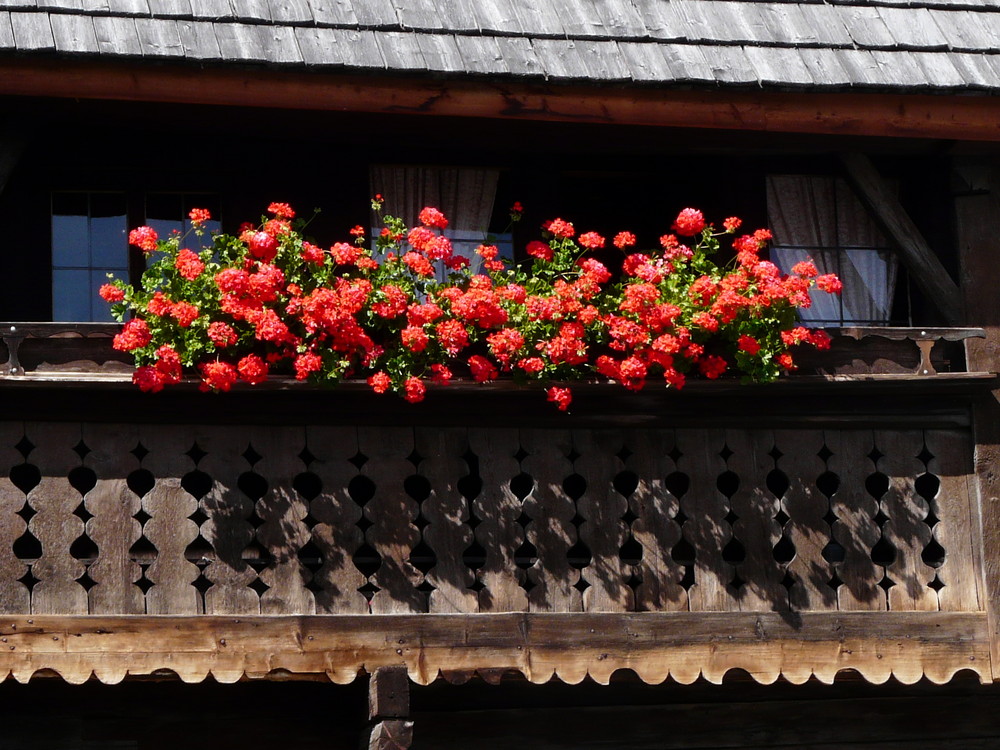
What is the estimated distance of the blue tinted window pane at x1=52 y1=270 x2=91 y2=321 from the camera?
9445 millimetres

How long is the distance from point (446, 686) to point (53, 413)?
95.8 inches

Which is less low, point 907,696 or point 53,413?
point 53,413

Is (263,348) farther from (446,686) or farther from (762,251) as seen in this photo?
(762,251)

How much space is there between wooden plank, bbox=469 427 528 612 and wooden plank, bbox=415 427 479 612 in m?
0.06

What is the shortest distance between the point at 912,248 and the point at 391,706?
3.48m

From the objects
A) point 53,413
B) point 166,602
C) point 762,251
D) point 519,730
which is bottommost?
point 519,730

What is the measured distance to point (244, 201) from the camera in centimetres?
973

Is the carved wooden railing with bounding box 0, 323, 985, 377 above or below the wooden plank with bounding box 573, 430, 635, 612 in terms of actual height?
above

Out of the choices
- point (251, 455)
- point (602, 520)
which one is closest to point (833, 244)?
point (602, 520)

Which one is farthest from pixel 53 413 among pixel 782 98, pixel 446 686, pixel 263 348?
pixel 782 98

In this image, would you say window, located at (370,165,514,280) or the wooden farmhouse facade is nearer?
the wooden farmhouse facade

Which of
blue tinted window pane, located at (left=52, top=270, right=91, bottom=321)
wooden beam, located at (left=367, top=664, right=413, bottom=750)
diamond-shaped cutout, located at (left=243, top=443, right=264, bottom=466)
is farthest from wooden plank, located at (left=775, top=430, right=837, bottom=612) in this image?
blue tinted window pane, located at (left=52, top=270, right=91, bottom=321)

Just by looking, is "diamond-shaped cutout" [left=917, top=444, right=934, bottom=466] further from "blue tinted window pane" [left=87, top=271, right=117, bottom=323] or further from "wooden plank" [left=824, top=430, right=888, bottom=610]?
"blue tinted window pane" [left=87, top=271, right=117, bottom=323]

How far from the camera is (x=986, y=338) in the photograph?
872 centimetres
